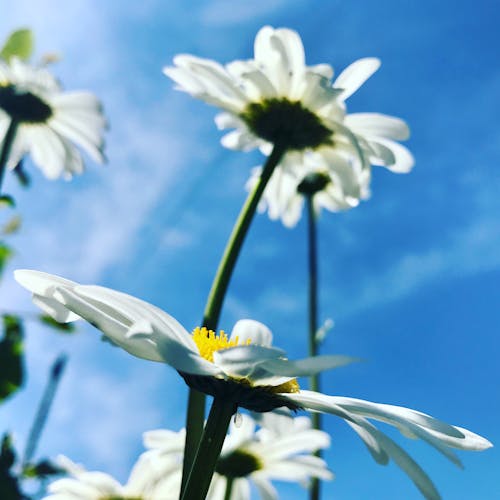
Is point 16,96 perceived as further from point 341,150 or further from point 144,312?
point 144,312

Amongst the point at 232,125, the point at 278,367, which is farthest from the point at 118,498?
the point at 278,367

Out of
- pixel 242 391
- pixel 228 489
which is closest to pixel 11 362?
pixel 228 489

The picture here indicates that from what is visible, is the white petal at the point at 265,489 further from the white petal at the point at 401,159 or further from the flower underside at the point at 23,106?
the flower underside at the point at 23,106

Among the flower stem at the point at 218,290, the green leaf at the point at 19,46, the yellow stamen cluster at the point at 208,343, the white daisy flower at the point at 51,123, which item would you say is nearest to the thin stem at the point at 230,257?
the flower stem at the point at 218,290

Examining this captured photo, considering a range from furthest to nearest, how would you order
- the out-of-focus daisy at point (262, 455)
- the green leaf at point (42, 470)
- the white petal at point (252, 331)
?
the out-of-focus daisy at point (262, 455)
the green leaf at point (42, 470)
the white petal at point (252, 331)

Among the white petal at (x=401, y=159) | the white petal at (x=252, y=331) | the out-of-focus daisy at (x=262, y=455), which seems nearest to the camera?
the white petal at (x=252, y=331)

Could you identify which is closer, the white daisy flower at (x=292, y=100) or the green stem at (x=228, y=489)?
the green stem at (x=228, y=489)
